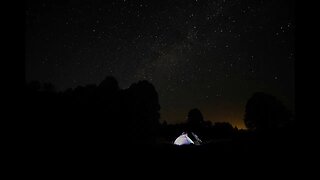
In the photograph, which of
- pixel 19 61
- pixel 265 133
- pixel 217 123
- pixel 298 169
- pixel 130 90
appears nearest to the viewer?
pixel 19 61

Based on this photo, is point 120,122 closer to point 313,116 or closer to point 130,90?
point 130,90

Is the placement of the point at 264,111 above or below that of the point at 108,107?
above

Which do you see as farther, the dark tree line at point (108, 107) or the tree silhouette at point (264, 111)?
the tree silhouette at point (264, 111)

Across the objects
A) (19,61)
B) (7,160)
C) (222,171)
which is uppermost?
(19,61)

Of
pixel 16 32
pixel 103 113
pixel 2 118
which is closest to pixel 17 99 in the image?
pixel 2 118

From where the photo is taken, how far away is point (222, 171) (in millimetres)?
3846

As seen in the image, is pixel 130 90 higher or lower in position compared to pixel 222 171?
higher

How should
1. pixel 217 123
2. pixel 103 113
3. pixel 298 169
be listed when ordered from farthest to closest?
pixel 217 123 < pixel 103 113 < pixel 298 169

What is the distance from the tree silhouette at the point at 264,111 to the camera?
2612 centimetres

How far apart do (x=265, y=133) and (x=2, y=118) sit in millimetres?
3336

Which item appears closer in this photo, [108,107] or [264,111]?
[108,107]

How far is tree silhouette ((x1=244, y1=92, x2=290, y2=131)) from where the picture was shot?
85.7 feet

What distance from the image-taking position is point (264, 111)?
26422mm

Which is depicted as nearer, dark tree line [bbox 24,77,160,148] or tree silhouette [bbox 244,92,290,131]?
dark tree line [bbox 24,77,160,148]
